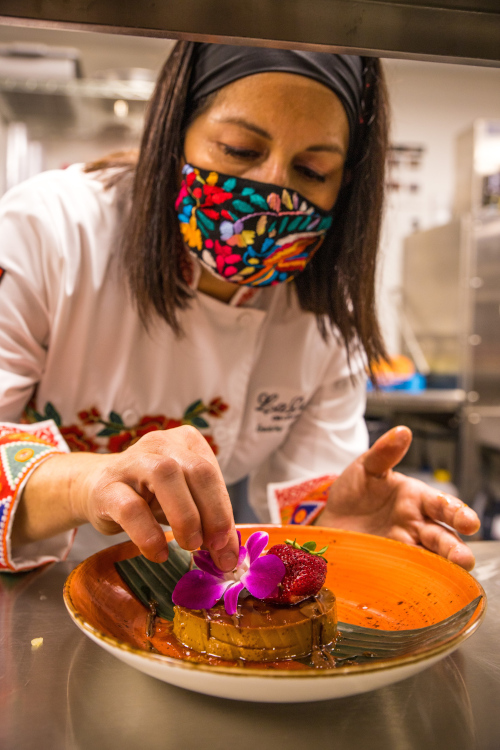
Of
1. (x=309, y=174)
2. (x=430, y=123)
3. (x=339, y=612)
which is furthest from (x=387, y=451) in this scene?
(x=430, y=123)

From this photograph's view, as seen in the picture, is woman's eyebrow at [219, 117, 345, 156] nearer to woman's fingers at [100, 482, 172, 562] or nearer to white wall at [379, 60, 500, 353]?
woman's fingers at [100, 482, 172, 562]

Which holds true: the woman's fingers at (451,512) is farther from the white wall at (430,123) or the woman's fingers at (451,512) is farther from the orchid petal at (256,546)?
the white wall at (430,123)

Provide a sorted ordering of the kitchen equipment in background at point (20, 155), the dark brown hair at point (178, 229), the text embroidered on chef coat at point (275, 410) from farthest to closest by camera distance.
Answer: the kitchen equipment in background at point (20, 155) → the text embroidered on chef coat at point (275, 410) → the dark brown hair at point (178, 229)

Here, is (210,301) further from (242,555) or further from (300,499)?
(242,555)

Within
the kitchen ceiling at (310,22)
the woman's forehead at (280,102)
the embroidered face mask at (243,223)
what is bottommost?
the embroidered face mask at (243,223)

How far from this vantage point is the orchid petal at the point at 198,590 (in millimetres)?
768

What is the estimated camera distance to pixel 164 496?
734 mm

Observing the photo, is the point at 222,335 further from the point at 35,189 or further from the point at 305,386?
the point at 35,189

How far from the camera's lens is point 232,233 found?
1.23 meters

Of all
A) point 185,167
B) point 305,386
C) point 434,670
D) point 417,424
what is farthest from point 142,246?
point 417,424

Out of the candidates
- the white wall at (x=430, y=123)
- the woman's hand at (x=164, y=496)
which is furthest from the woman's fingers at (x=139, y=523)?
the white wall at (x=430, y=123)

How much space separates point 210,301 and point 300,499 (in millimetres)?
518

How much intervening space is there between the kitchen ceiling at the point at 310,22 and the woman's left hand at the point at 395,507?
0.61m

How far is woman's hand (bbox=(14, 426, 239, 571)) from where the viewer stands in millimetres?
738
